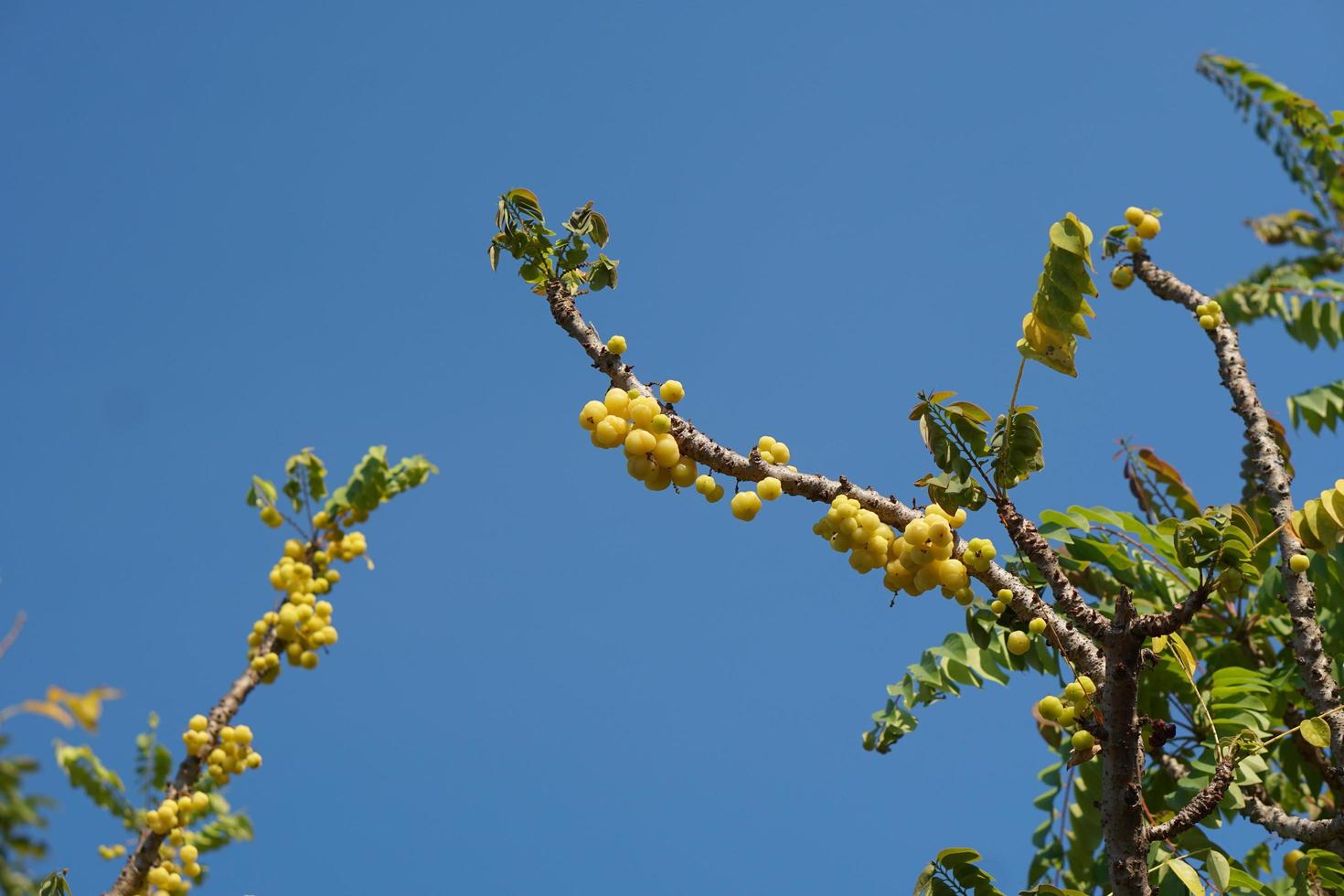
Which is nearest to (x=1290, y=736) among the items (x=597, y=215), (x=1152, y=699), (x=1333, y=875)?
(x=1152, y=699)

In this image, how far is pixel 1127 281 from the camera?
4.91 meters

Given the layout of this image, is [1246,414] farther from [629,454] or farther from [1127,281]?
[629,454]

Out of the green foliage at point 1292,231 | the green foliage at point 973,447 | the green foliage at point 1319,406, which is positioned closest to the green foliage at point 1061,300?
the green foliage at point 973,447

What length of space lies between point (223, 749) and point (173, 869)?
0.57m

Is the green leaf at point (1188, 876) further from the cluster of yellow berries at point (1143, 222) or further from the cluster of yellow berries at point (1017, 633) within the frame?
the cluster of yellow berries at point (1143, 222)

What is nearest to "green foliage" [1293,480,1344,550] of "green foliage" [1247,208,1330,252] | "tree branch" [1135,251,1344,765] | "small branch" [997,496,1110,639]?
"tree branch" [1135,251,1344,765]

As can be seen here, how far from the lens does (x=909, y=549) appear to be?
3.05 m

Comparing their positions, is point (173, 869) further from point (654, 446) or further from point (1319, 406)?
point (1319, 406)

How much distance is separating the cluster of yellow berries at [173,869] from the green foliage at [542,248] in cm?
331

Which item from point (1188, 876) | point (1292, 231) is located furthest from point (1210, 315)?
point (1292, 231)

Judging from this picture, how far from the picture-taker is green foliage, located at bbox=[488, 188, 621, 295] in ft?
12.3

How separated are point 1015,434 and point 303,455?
165 inches

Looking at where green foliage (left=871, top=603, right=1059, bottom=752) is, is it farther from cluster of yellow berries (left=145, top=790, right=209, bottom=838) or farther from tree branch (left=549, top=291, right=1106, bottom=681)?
cluster of yellow berries (left=145, top=790, right=209, bottom=838)

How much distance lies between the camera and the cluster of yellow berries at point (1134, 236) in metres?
4.54
